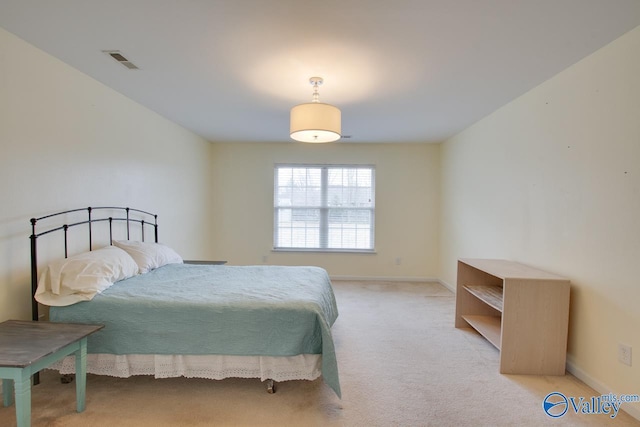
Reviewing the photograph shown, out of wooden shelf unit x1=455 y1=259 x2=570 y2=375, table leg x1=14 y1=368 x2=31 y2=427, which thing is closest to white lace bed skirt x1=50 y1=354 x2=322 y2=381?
table leg x1=14 y1=368 x2=31 y2=427

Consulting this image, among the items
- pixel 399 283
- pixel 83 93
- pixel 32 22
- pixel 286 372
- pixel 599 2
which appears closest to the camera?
pixel 599 2

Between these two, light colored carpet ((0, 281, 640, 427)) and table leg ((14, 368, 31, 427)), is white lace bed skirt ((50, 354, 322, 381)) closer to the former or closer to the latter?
light colored carpet ((0, 281, 640, 427))

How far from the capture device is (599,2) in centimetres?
166

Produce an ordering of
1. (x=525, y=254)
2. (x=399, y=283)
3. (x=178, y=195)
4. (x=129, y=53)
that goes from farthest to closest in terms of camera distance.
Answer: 1. (x=399, y=283)
2. (x=178, y=195)
3. (x=525, y=254)
4. (x=129, y=53)

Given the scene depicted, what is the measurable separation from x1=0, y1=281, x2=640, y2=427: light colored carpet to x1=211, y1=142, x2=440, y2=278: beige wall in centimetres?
257

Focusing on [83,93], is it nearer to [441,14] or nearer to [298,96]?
[298,96]

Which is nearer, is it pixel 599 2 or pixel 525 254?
pixel 599 2

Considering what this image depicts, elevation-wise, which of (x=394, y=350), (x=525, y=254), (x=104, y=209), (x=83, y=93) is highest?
(x=83, y=93)

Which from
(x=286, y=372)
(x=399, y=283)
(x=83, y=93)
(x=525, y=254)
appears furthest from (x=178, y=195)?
(x=525, y=254)

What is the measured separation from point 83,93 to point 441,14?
2.91 m

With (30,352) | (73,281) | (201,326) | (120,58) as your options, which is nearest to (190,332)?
(201,326)

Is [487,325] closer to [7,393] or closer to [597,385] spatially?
[597,385]

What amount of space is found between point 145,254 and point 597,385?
3800mm

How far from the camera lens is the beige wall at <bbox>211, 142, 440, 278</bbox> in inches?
211
